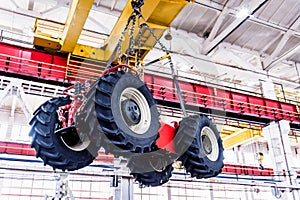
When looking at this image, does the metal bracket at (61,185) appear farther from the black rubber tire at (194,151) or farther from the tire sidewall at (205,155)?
the tire sidewall at (205,155)

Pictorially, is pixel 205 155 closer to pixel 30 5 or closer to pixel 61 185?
pixel 61 185

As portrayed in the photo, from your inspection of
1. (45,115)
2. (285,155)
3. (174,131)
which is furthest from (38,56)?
(285,155)

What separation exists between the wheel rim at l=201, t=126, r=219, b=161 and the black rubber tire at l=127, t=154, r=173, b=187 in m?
0.50

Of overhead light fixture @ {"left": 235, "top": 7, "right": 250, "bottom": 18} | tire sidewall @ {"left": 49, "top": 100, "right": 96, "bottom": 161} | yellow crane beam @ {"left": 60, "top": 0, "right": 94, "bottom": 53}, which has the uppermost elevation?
overhead light fixture @ {"left": 235, "top": 7, "right": 250, "bottom": 18}

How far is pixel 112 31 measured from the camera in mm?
6461

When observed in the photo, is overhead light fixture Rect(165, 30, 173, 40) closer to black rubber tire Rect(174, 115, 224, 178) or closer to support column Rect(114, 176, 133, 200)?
support column Rect(114, 176, 133, 200)

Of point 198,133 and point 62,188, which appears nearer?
point 198,133

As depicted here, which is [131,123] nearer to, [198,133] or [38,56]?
[198,133]

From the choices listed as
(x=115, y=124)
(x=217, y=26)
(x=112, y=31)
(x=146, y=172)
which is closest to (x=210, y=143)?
(x=146, y=172)

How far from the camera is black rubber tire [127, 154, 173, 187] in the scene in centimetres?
318

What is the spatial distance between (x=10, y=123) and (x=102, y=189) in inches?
195

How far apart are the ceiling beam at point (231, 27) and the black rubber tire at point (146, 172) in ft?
24.3

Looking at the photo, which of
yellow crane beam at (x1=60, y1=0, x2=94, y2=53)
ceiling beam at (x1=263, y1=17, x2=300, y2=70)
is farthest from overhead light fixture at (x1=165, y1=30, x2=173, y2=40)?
yellow crane beam at (x1=60, y1=0, x2=94, y2=53)

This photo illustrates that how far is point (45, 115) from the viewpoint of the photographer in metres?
2.99
